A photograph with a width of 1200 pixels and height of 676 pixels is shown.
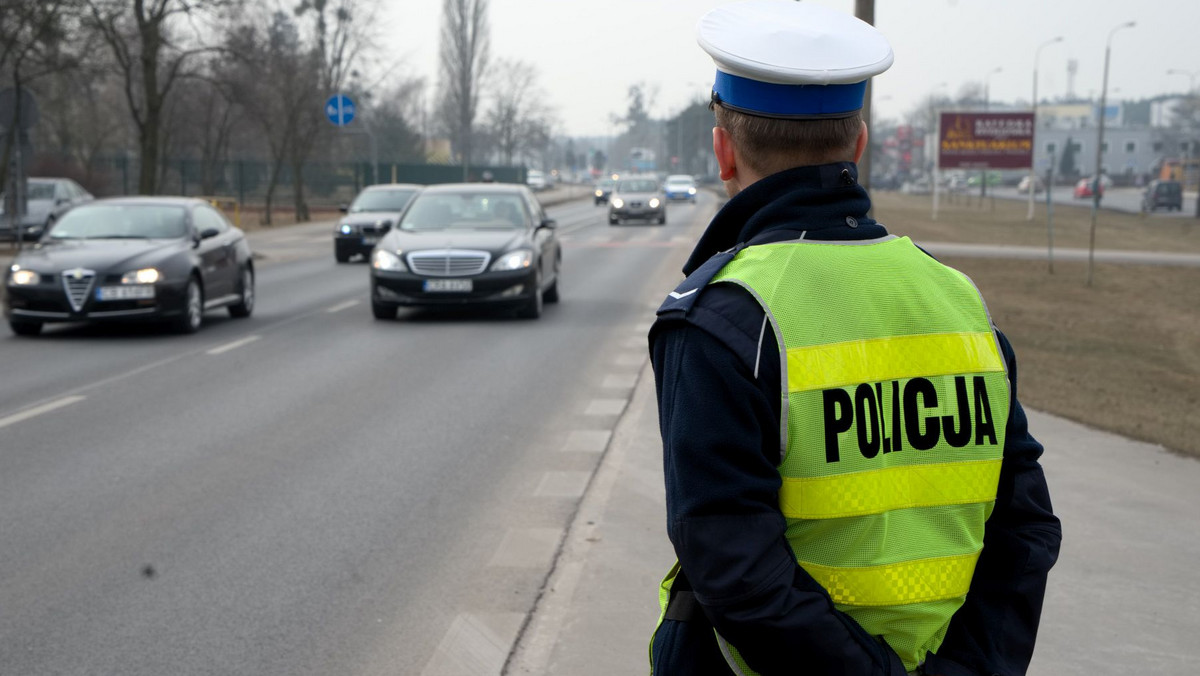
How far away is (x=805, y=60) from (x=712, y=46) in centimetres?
15

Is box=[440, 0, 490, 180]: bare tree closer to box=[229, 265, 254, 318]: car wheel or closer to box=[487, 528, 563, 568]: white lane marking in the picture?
box=[229, 265, 254, 318]: car wheel

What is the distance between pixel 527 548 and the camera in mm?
6047

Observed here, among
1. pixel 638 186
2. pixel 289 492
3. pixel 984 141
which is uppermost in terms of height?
pixel 984 141

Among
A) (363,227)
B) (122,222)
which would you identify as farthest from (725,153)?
(363,227)

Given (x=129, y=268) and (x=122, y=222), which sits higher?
(x=122, y=222)

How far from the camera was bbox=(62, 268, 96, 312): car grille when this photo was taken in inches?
547

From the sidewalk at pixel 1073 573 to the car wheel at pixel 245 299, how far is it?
372 inches

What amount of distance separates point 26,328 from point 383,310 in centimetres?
381

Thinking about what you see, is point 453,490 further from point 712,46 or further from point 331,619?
point 712,46

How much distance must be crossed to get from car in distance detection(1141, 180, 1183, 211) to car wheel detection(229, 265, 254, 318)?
2191 inches

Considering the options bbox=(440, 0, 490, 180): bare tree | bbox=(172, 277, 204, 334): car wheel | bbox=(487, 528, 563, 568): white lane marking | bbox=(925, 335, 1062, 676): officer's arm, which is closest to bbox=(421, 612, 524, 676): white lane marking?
bbox=(487, 528, 563, 568): white lane marking

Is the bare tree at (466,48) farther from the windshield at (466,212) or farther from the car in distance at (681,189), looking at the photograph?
the windshield at (466,212)

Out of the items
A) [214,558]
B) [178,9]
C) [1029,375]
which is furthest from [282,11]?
[214,558]

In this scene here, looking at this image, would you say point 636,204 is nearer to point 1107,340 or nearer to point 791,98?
point 1107,340
